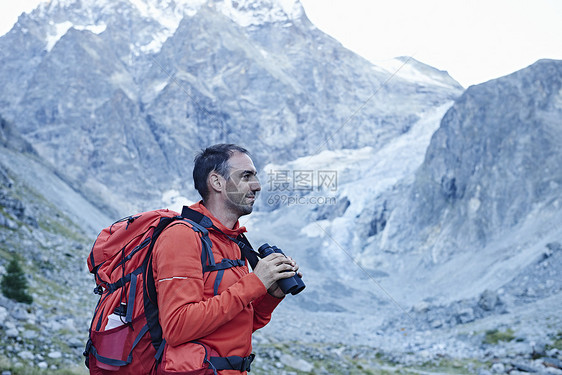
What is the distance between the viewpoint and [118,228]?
3658 millimetres

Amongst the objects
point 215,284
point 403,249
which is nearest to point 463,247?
point 403,249

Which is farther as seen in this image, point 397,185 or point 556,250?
point 397,185

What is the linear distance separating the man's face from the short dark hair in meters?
0.04

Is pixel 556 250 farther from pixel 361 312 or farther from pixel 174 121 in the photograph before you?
pixel 174 121

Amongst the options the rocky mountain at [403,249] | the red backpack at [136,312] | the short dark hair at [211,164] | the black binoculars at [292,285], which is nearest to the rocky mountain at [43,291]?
the rocky mountain at [403,249]

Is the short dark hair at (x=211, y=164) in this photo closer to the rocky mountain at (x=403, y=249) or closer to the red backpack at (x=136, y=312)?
the red backpack at (x=136, y=312)

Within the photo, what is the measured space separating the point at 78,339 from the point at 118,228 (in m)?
9.26

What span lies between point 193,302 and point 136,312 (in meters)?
0.46

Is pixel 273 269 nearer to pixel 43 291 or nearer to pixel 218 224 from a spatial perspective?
pixel 218 224

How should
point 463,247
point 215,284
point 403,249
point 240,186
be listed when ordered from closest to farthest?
point 215,284 < point 240,186 < point 463,247 < point 403,249

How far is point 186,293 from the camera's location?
3045 millimetres

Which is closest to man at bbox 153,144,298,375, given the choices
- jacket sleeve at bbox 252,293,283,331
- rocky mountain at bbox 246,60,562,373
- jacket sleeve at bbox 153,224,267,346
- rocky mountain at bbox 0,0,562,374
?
jacket sleeve at bbox 153,224,267,346

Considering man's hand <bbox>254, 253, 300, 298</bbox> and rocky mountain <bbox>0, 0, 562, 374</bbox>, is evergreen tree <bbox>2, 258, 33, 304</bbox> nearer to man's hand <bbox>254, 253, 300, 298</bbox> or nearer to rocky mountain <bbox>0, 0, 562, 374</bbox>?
rocky mountain <bbox>0, 0, 562, 374</bbox>

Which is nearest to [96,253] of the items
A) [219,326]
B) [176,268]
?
[176,268]
